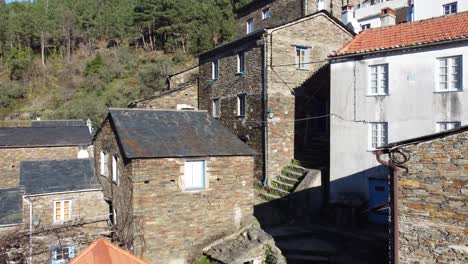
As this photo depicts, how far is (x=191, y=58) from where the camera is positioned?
148 ft

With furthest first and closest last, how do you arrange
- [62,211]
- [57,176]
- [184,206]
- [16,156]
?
[16,156] → [57,176] → [62,211] → [184,206]

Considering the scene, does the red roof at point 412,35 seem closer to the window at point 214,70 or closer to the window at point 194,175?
the window at point 194,175

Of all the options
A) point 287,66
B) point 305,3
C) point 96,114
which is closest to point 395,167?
point 287,66

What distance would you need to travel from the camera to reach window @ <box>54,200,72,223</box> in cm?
1916

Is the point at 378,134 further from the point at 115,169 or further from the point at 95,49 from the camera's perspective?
the point at 95,49

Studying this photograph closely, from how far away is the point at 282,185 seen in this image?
18359 mm

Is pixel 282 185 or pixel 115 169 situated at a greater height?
pixel 115 169

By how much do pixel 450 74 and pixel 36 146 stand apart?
79.8ft

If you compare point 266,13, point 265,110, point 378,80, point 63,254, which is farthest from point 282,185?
point 266,13

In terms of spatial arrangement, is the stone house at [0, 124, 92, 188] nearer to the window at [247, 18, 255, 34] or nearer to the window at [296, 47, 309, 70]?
the window at [247, 18, 255, 34]

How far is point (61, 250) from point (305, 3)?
19856mm

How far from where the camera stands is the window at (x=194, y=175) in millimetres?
14883

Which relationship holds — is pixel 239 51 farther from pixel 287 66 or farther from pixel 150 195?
pixel 150 195

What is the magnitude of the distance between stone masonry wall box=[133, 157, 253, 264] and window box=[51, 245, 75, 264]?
18.1 ft
